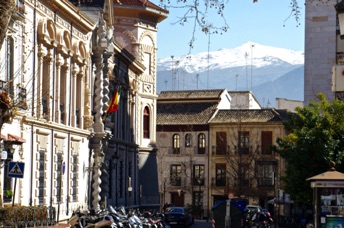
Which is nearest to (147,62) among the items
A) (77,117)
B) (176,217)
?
(176,217)

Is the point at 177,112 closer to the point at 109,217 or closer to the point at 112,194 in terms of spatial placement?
the point at 112,194

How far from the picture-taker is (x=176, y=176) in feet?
327

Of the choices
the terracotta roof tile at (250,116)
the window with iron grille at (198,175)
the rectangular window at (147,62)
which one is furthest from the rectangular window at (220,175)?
the rectangular window at (147,62)

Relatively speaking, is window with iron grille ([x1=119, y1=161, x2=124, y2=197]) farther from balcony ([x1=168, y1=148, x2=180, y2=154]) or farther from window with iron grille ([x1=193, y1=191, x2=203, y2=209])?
balcony ([x1=168, y1=148, x2=180, y2=154])

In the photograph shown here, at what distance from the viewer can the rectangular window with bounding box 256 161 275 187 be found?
315 feet

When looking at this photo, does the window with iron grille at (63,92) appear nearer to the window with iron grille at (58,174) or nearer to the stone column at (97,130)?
the window with iron grille at (58,174)

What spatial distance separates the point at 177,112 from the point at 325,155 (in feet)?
180

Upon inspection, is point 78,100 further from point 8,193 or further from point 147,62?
point 147,62

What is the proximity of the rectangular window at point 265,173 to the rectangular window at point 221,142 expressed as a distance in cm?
386

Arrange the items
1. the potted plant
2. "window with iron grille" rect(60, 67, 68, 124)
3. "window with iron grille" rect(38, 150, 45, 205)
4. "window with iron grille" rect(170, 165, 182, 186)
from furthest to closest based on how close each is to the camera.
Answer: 1. "window with iron grille" rect(170, 165, 182, 186)
2. "window with iron grille" rect(60, 67, 68, 124)
3. "window with iron grille" rect(38, 150, 45, 205)
4. the potted plant

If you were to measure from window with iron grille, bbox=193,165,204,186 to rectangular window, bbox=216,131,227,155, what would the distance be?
2.23 meters

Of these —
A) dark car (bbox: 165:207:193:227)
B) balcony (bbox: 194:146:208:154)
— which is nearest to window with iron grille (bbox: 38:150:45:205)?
dark car (bbox: 165:207:193:227)

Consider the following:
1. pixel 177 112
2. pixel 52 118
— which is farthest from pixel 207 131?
pixel 52 118

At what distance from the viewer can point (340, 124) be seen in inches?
1939
